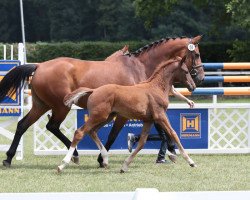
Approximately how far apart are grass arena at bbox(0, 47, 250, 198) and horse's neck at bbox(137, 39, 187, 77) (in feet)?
4.48

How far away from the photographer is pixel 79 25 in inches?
2475

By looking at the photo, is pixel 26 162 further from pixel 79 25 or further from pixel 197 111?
pixel 79 25

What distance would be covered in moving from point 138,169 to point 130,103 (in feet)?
3.40

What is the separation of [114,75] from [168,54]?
89 cm

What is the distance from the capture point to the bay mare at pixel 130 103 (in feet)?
27.7

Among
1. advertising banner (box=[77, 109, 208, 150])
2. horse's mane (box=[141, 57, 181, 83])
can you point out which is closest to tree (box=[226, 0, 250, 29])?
advertising banner (box=[77, 109, 208, 150])

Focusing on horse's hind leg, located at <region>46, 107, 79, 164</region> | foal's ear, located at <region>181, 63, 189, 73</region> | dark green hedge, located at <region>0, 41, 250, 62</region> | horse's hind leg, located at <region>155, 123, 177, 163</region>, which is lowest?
dark green hedge, located at <region>0, 41, 250, 62</region>

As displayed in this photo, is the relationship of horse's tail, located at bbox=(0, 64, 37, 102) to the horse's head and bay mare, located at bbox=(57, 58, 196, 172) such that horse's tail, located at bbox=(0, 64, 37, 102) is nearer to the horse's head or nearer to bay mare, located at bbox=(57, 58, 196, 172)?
bay mare, located at bbox=(57, 58, 196, 172)

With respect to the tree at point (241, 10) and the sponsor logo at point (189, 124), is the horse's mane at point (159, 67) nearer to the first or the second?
the sponsor logo at point (189, 124)

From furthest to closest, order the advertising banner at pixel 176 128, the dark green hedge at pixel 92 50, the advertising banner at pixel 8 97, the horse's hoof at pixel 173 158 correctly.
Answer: the dark green hedge at pixel 92 50
the advertising banner at pixel 176 128
the advertising banner at pixel 8 97
the horse's hoof at pixel 173 158

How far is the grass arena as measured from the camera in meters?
7.41

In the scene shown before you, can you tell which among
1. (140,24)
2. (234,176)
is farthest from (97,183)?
(140,24)

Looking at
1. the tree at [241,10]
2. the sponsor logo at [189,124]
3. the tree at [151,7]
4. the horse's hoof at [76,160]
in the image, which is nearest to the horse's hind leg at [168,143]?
the sponsor logo at [189,124]

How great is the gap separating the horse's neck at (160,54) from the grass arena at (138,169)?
1.37 m
